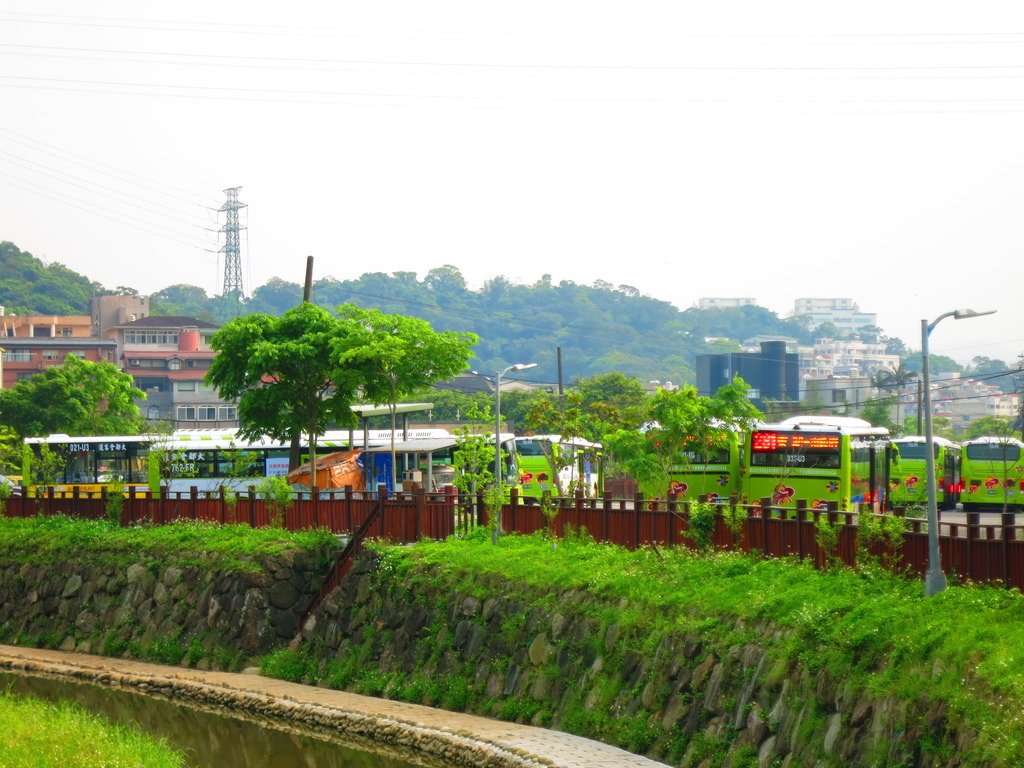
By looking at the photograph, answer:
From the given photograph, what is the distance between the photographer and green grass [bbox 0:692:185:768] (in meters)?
20.8

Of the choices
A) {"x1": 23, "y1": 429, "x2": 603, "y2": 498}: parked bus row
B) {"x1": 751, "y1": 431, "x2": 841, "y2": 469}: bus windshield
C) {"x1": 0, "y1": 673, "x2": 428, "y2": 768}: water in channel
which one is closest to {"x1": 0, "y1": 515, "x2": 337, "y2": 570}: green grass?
{"x1": 23, "y1": 429, "x2": 603, "y2": 498}: parked bus row

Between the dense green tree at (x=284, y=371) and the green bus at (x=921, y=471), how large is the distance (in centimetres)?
2073

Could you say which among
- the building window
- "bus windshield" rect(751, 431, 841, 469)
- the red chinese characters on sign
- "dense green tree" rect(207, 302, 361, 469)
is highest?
the building window

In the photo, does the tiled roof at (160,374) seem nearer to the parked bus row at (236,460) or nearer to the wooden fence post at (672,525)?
the parked bus row at (236,460)

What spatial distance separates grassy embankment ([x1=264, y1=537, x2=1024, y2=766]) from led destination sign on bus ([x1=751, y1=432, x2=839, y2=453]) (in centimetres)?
1074

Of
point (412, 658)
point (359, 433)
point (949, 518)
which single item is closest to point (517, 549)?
point (412, 658)

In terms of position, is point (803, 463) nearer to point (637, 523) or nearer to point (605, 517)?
point (605, 517)

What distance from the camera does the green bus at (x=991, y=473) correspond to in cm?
4991

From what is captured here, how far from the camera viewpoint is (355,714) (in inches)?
1037

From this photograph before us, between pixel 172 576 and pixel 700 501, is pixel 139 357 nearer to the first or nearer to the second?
pixel 172 576

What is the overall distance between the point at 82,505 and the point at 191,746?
19043 millimetres

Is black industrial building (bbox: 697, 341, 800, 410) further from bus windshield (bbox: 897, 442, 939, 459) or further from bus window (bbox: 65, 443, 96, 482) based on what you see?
bus window (bbox: 65, 443, 96, 482)

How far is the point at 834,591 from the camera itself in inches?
815

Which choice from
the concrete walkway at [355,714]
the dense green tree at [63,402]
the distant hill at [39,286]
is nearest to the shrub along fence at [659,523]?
the concrete walkway at [355,714]
